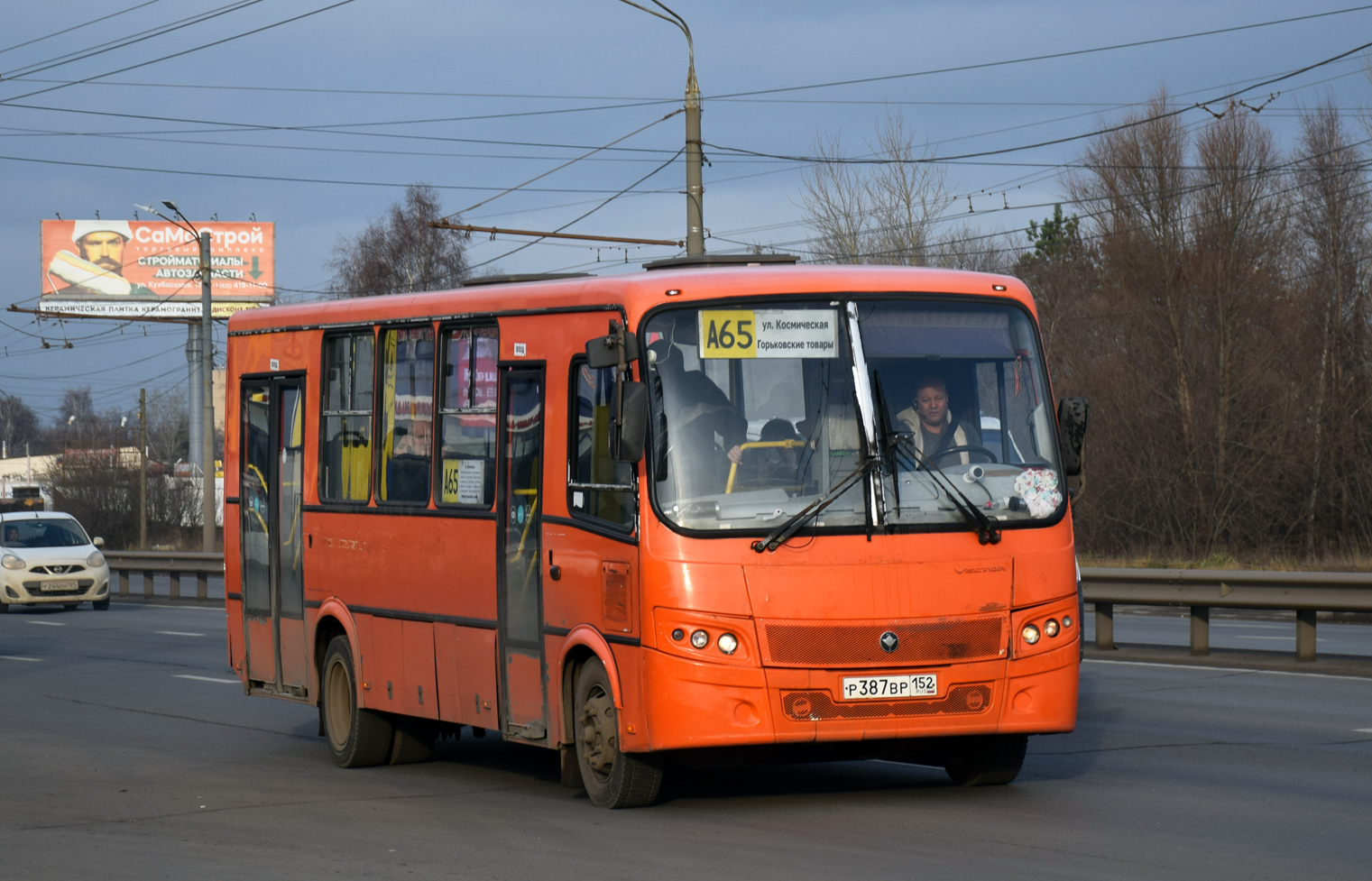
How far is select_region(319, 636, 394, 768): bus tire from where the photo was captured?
1141 centimetres

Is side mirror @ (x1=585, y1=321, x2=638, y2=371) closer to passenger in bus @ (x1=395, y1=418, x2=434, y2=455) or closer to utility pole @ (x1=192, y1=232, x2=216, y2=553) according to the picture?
passenger in bus @ (x1=395, y1=418, x2=434, y2=455)

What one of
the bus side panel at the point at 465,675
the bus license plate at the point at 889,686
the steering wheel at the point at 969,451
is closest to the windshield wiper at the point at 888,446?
the steering wheel at the point at 969,451

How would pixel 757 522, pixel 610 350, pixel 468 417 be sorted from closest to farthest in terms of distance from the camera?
pixel 757 522 < pixel 610 350 < pixel 468 417

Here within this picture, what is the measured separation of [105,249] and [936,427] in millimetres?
76090

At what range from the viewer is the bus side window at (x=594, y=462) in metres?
8.73

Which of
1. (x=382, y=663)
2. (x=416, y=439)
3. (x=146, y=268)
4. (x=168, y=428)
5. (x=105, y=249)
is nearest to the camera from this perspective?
(x=416, y=439)

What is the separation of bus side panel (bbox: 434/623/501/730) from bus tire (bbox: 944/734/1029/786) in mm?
2502

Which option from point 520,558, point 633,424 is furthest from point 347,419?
point 633,424

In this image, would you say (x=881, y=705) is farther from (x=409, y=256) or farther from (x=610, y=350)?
(x=409, y=256)

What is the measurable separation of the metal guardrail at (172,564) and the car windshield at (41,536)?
244cm

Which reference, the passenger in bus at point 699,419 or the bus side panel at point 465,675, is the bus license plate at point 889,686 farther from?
the bus side panel at point 465,675

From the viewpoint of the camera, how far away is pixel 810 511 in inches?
335

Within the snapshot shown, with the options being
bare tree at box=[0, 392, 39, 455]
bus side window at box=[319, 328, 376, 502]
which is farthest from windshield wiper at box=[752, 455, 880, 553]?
bare tree at box=[0, 392, 39, 455]

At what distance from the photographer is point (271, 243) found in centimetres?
8131
